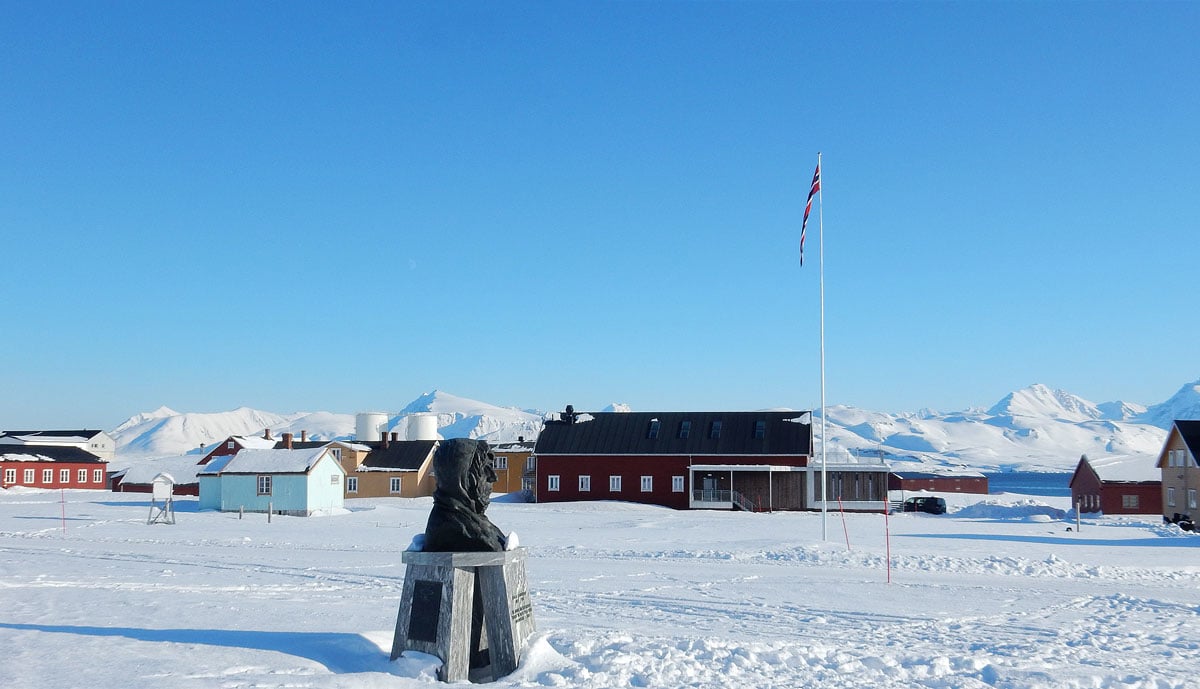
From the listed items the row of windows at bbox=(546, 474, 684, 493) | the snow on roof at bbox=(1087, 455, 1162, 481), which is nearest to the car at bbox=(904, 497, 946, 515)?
the snow on roof at bbox=(1087, 455, 1162, 481)

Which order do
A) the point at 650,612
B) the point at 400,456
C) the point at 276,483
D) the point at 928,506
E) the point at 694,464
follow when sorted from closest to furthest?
the point at 650,612, the point at 276,483, the point at 928,506, the point at 694,464, the point at 400,456

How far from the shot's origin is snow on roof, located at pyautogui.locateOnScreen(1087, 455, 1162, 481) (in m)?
59.2

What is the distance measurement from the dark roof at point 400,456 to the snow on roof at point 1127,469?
44.5 m

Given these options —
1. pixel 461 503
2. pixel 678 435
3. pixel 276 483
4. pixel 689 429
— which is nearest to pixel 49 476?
pixel 276 483

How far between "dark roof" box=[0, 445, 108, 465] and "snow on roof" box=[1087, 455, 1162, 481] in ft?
268

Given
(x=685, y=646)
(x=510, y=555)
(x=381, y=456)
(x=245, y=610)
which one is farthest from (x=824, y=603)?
(x=381, y=456)

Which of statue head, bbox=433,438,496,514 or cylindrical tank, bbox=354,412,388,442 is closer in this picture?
statue head, bbox=433,438,496,514

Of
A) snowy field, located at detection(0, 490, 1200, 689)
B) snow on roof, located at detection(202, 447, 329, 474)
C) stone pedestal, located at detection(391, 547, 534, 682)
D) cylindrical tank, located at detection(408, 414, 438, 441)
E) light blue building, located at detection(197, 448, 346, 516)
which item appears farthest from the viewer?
cylindrical tank, located at detection(408, 414, 438, 441)

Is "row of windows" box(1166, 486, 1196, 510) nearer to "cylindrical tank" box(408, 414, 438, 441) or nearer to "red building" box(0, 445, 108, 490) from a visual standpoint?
"cylindrical tank" box(408, 414, 438, 441)

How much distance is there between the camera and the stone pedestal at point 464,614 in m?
10.6

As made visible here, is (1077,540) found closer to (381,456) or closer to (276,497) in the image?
(276,497)

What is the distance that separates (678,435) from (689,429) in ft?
2.66

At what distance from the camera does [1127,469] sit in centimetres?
6069

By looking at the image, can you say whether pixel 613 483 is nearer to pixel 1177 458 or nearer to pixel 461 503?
pixel 1177 458
